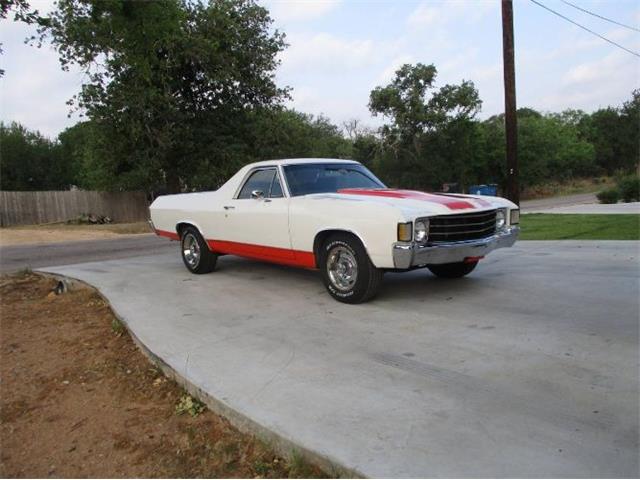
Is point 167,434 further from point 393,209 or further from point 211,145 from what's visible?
point 211,145

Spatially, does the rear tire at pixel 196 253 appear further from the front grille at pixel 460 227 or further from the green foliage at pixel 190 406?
the green foliage at pixel 190 406

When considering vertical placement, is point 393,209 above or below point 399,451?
above

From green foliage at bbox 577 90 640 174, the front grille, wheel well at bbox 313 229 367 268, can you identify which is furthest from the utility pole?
green foliage at bbox 577 90 640 174

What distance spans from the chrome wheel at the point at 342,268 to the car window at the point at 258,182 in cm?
141

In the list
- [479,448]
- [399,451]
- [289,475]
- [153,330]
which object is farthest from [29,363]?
[479,448]

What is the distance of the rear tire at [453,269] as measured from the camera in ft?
21.0

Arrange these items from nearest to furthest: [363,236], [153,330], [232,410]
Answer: [232,410], [153,330], [363,236]

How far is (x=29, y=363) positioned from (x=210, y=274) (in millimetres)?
3263

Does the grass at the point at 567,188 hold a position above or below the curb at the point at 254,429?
above

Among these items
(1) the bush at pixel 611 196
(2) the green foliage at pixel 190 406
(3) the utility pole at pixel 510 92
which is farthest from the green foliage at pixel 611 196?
(2) the green foliage at pixel 190 406

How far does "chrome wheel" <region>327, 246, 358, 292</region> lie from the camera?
541cm

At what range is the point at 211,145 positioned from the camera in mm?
24891

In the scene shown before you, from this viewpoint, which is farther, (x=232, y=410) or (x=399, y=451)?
(x=232, y=410)

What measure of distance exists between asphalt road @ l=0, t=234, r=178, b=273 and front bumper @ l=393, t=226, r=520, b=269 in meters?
8.06
